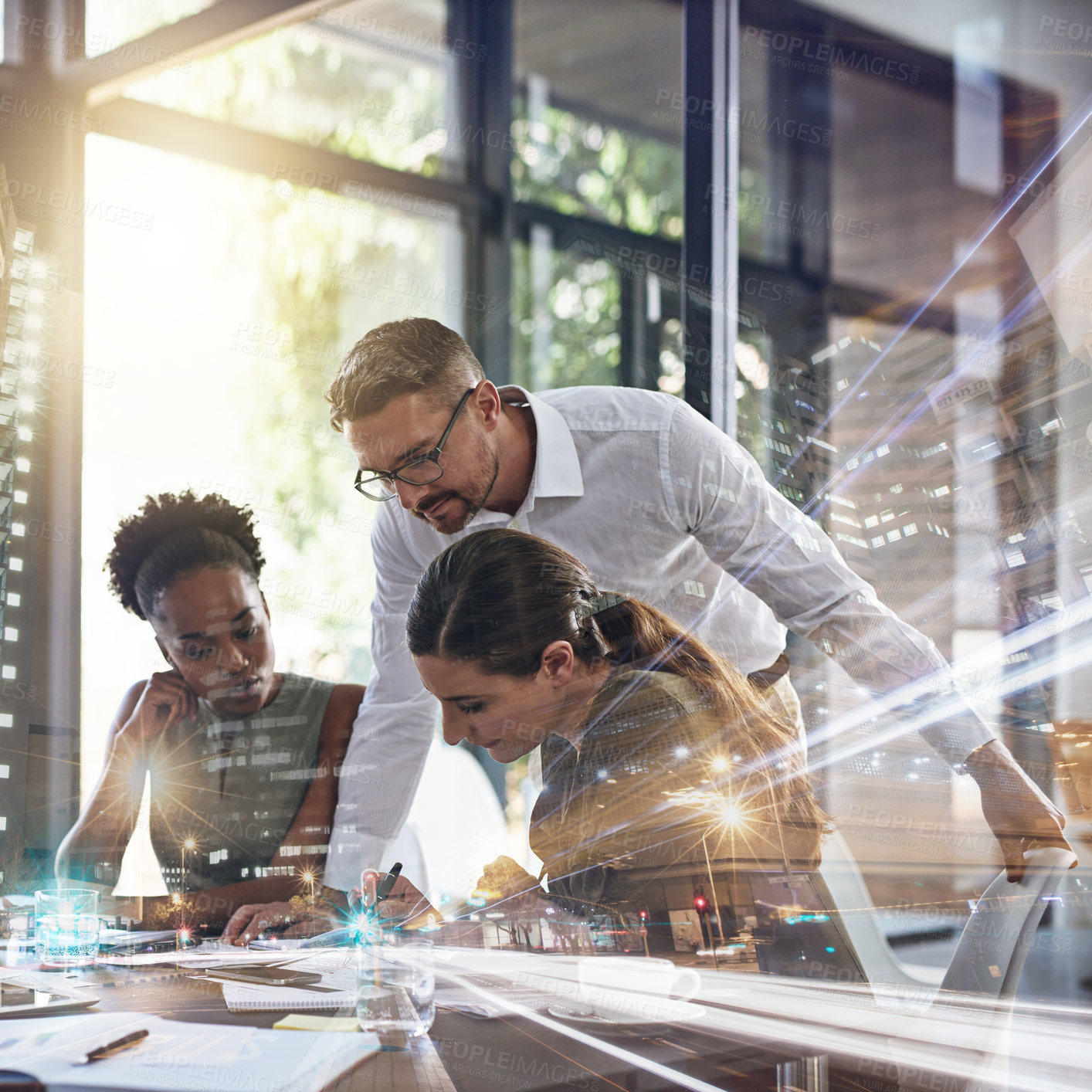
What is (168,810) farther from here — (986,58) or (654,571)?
(986,58)

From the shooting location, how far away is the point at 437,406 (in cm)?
99

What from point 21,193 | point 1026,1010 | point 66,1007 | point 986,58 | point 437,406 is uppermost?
point 21,193

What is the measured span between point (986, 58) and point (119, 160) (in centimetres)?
119

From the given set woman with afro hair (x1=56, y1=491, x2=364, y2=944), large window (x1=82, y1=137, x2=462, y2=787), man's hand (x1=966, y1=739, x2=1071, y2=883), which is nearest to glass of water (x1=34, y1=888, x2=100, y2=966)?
woman with afro hair (x1=56, y1=491, x2=364, y2=944)

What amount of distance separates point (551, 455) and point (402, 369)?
19 centimetres

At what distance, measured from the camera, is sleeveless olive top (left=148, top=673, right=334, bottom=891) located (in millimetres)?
1189

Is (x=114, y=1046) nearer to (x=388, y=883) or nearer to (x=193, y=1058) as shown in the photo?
(x=193, y=1058)

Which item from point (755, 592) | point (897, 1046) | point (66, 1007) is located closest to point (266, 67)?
point (755, 592)

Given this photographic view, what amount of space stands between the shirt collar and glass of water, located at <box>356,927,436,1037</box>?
465 millimetres

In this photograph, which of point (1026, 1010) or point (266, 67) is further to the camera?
point (266, 67)

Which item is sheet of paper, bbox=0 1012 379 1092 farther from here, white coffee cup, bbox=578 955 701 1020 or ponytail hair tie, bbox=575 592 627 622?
ponytail hair tie, bbox=575 592 627 622

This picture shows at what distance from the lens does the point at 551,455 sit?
1.02 meters

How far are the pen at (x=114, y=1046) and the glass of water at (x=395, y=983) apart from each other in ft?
0.64

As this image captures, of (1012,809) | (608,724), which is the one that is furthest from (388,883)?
(1012,809)
